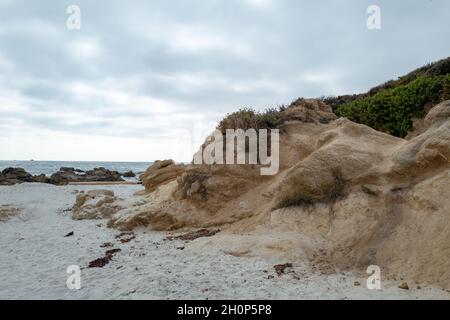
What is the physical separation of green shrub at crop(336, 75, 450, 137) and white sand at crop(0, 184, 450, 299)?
655 centimetres

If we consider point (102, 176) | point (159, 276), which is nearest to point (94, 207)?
point (159, 276)

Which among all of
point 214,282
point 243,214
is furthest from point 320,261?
point 243,214

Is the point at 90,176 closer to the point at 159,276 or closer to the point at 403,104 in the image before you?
the point at 403,104

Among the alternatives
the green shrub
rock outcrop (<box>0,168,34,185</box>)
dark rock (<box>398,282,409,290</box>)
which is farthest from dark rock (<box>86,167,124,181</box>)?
dark rock (<box>398,282,409,290</box>)

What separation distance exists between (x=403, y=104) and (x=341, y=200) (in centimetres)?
486

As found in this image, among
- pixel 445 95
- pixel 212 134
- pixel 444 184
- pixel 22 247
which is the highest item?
pixel 445 95

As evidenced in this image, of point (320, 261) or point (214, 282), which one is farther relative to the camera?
point (320, 261)

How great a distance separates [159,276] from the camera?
249 inches

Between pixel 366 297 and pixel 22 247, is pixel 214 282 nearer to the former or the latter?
pixel 366 297

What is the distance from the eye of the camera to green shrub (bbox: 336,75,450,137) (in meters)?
10.4

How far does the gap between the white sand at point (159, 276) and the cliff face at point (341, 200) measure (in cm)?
67

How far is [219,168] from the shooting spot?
10656 millimetres

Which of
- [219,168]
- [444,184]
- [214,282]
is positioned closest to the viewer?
[214,282]
